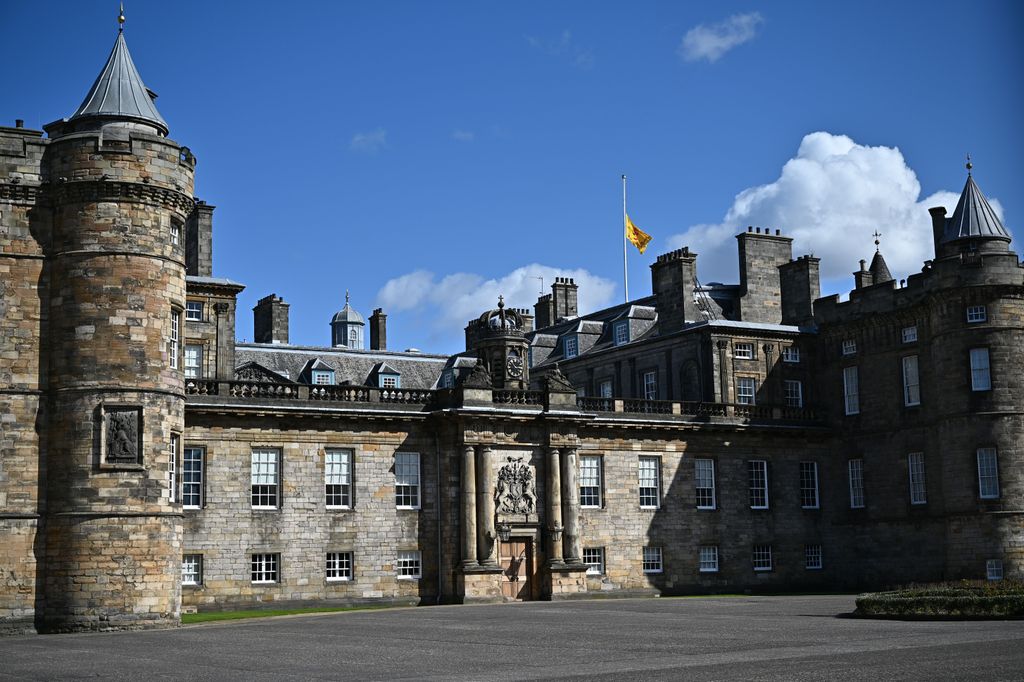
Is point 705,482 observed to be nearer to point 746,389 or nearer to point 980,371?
point 746,389

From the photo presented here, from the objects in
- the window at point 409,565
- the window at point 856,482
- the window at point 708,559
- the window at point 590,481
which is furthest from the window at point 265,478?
the window at point 856,482

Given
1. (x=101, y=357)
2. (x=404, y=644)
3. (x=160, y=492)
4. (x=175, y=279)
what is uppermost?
(x=175, y=279)

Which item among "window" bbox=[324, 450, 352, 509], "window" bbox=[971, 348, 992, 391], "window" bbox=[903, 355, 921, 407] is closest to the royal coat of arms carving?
"window" bbox=[324, 450, 352, 509]

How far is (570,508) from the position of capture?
45.2m

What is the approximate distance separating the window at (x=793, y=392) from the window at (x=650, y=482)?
24.8 feet

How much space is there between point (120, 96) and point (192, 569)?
14.5 meters

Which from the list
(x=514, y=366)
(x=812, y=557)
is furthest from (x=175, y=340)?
(x=812, y=557)

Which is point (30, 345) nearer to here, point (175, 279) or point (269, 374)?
point (175, 279)

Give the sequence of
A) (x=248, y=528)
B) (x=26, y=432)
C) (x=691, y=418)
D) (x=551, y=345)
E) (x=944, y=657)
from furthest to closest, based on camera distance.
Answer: (x=551, y=345) → (x=691, y=418) → (x=248, y=528) → (x=26, y=432) → (x=944, y=657)

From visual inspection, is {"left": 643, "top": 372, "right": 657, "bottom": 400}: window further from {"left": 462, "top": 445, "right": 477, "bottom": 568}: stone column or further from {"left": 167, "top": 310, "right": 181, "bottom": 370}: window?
{"left": 167, "top": 310, "right": 181, "bottom": 370}: window

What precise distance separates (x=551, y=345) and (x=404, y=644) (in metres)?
38.5

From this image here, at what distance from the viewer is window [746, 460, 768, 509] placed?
50.6 meters

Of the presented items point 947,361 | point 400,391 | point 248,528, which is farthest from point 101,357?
point 947,361

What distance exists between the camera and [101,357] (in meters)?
33.3
